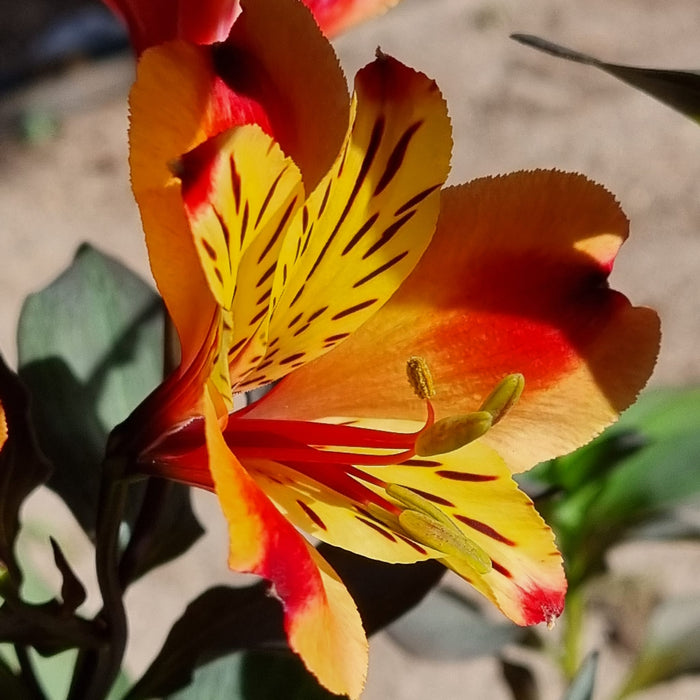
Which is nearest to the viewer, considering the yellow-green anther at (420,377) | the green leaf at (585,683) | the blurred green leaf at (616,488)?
the yellow-green anther at (420,377)

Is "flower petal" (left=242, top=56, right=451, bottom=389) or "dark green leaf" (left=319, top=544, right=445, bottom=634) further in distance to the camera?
"dark green leaf" (left=319, top=544, right=445, bottom=634)

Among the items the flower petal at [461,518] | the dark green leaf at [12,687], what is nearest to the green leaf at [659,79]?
the flower petal at [461,518]

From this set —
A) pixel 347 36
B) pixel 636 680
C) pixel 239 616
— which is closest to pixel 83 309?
pixel 239 616

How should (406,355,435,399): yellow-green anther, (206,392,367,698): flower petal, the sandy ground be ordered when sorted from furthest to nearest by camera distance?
the sandy ground
(406,355,435,399): yellow-green anther
(206,392,367,698): flower petal

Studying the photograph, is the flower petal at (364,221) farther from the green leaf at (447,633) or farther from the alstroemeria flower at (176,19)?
the green leaf at (447,633)

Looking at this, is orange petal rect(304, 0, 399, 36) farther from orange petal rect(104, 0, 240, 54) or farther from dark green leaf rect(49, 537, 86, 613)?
dark green leaf rect(49, 537, 86, 613)

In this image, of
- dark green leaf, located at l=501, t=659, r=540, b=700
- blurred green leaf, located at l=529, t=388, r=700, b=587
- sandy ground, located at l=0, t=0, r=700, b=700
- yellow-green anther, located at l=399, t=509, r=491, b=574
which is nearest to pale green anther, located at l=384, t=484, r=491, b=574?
yellow-green anther, located at l=399, t=509, r=491, b=574

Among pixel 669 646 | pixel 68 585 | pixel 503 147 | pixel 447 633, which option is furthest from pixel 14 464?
pixel 503 147
